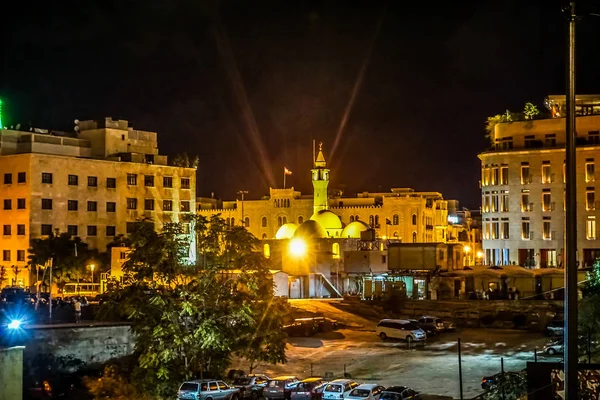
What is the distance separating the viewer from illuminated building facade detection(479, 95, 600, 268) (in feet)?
217

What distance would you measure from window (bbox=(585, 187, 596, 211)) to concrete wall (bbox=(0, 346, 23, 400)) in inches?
2202

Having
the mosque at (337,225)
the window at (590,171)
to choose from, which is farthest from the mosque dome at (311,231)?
the window at (590,171)

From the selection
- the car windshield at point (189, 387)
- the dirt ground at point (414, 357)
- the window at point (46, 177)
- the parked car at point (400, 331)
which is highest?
the window at point (46, 177)

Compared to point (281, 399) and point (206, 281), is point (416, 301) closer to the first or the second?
point (281, 399)

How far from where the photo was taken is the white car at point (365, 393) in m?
28.0

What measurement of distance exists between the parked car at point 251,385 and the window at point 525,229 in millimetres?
43495

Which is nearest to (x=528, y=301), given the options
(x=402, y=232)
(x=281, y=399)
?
(x=281, y=399)

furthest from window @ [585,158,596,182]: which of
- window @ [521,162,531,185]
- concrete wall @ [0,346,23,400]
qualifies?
concrete wall @ [0,346,23,400]

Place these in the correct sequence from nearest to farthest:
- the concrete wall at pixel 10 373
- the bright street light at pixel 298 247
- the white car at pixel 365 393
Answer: the concrete wall at pixel 10 373 → the white car at pixel 365 393 → the bright street light at pixel 298 247

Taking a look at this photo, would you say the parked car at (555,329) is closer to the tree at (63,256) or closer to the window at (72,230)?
the tree at (63,256)

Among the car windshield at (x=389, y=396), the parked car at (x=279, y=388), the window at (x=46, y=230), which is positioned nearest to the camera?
the car windshield at (x=389, y=396)

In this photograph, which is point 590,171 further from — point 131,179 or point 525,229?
point 131,179

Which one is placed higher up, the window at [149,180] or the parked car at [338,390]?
the window at [149,180]

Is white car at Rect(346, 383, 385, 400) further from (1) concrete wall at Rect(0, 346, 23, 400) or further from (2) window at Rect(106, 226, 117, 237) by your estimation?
(2) window at Rect(106, 226, 117, 237)
